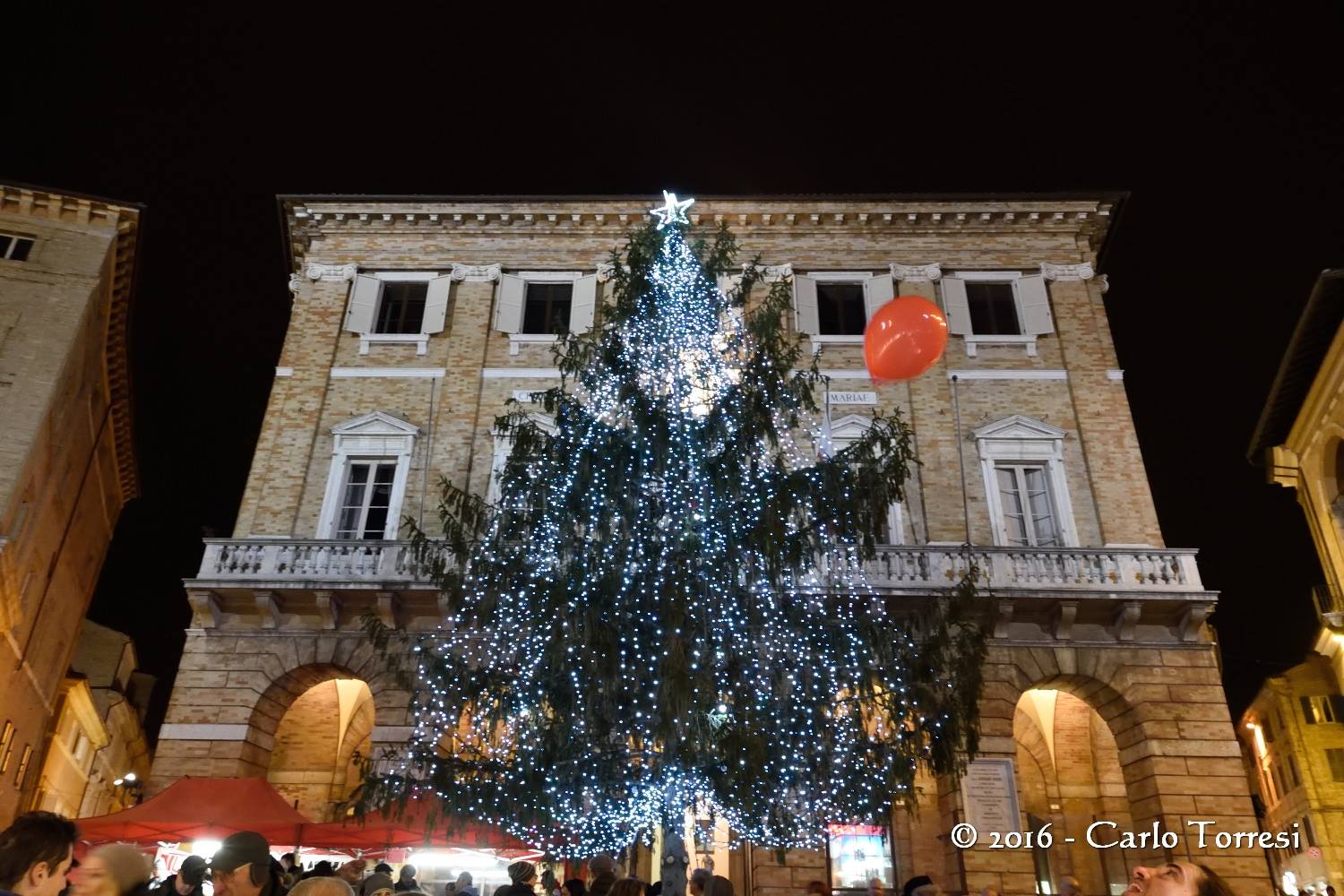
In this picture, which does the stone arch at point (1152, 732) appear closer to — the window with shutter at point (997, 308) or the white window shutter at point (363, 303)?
the window with shutter at point (997, 308)

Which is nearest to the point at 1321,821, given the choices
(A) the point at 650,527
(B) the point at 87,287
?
Answer: (A) the point at 650,527

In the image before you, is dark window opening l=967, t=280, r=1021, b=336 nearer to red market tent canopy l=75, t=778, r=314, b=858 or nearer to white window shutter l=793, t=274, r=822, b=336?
white window shutter l=793, t=274, r=822, b=336

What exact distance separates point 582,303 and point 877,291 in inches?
249

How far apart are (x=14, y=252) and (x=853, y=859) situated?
2081 cm

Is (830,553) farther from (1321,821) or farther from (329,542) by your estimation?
(1321,821)

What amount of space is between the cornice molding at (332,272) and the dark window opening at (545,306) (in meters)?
3.93

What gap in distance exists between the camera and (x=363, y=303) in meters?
21.6

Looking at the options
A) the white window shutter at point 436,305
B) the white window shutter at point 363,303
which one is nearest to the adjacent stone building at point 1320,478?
the white window shutter at point 436,305

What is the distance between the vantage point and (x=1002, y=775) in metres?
15.9

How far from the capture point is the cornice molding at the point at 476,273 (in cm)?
2195

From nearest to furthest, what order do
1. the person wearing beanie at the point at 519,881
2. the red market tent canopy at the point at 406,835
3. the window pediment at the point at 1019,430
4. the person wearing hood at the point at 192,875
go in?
the person wearing hood at the point at 192,875, the person wearing beanie at the point at 519,881, the red market tent canopy at the point at 406,835, the window pediment at the point at 1019,430

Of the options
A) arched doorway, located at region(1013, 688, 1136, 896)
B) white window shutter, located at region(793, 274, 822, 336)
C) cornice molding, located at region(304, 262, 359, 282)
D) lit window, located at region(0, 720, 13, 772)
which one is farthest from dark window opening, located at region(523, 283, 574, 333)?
lit window, located at region(0, 720, 13, 772)

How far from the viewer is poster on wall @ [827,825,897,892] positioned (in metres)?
16.6

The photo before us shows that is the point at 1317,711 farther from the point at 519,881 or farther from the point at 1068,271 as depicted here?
the point at 519,881
